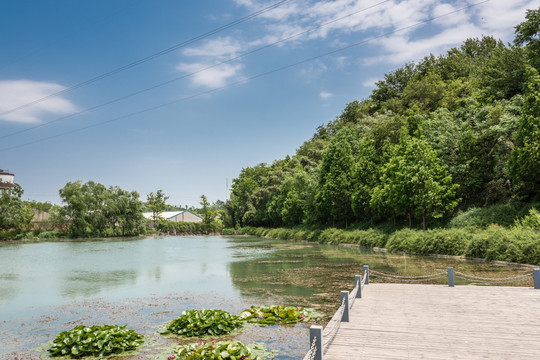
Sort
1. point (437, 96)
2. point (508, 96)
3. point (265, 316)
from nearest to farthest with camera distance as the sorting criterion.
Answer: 1. point (265, 316)
2. point (508, 96)
3. point (437, 96)

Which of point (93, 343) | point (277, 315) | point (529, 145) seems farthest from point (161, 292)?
point (529, 145)

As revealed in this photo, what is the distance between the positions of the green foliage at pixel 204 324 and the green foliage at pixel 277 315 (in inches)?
25.1

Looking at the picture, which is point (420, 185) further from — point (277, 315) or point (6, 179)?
point (6, 179)

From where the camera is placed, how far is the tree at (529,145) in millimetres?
25281

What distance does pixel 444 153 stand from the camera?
36812mm

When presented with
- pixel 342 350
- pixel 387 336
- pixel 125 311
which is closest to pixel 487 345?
pixel 387 336

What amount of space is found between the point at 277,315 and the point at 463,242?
19319 millimetres

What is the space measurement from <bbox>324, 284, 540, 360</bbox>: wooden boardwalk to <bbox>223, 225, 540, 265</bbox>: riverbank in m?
8.71

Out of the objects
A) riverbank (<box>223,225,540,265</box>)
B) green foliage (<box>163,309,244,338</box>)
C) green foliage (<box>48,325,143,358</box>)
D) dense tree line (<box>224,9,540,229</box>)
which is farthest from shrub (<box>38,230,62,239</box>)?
green foliage (<box>163,309,244,338</box>)

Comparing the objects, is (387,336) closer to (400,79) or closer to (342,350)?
(342,350)

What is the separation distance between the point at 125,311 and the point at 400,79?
2860 inches

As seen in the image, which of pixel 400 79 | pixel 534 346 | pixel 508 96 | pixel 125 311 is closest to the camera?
pixel 534 346

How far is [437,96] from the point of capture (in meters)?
55.2

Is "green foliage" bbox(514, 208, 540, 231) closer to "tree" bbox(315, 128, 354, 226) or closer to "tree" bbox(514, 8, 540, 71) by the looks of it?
"tree" bbox(514, 8, 540, 71)
